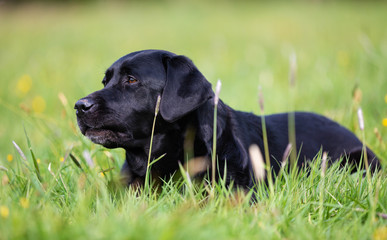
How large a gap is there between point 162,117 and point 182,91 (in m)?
0.22

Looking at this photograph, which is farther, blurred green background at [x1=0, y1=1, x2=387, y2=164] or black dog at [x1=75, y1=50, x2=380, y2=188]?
blurred green background at [x1=0, y1=1, x2=387, y2=164]

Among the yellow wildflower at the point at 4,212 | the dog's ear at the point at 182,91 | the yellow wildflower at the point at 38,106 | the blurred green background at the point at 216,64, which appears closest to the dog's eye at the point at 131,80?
the dog's ear at the point at 182,91

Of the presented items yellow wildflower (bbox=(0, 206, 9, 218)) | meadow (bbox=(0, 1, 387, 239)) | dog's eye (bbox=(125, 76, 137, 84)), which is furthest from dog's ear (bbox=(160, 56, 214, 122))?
yellow wildflower (bbox=(0, 206, 9, 218))

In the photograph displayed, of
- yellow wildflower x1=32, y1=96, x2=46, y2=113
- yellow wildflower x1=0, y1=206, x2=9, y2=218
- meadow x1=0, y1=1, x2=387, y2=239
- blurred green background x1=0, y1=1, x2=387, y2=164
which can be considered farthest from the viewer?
yellow wildflower x1=32, y1=96, x2=46, y2=113

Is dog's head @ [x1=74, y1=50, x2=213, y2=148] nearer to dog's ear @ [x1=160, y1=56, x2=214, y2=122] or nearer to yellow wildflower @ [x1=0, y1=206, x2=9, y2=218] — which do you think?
dog's ear @ [x1=160, y1=56, x2=214, y2=122]

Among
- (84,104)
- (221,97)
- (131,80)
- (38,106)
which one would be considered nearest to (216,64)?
(221,97)

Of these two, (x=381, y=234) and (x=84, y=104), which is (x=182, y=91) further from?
(x=381, y=234)

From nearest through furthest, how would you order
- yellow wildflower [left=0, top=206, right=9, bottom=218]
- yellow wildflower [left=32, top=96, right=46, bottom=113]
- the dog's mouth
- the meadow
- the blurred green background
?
yellow wildflower [left=0, top=206, right=9, bottom=218]
the meadow
the dog's mouth
the blurred green background
yellow wildflower [left=32, top=96, right=46, bottom=113]

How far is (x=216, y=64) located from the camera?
7441mm

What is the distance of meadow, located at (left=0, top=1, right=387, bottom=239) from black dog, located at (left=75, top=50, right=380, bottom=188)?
214mm

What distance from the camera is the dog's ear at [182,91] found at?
259 centimetres

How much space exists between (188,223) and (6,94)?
5.58 meters

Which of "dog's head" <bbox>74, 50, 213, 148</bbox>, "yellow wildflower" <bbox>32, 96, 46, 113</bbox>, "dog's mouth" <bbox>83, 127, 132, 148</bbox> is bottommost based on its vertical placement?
"yellow wildflower" <bbox>32, 96, 46, 113</bbox>

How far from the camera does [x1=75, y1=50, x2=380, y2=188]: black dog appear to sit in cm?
264
